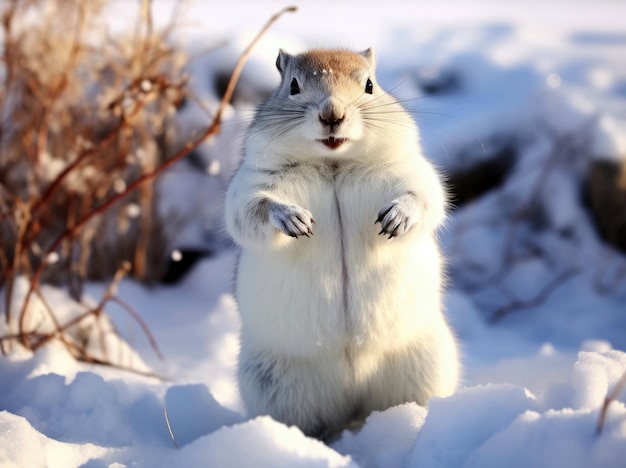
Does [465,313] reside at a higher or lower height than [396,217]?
lower

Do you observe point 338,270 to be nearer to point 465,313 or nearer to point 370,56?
point 370,56

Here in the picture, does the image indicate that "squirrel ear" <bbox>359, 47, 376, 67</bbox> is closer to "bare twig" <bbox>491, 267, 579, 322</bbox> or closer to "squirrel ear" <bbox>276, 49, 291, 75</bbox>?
"squirrel ear" <bbox>276, 49, 291, 75</bbox>

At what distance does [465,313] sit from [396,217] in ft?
6.87

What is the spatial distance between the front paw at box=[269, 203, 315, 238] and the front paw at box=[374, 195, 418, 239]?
178 mm

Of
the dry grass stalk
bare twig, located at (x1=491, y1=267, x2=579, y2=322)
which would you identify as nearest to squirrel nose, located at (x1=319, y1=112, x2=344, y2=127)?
the dry grass stalk

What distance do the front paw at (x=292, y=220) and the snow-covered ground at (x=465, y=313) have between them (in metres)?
0.46

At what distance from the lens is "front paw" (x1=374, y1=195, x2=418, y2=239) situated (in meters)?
1.66

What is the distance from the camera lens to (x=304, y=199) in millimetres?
1810

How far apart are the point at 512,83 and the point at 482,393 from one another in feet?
13.0

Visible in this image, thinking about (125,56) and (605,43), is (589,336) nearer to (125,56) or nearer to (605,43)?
(125,56)

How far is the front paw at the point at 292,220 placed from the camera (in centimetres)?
162

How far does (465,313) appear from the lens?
11.9 ft

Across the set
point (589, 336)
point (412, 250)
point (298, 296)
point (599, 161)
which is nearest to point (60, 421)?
point (298, 296)

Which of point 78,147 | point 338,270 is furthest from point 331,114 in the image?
point 78,147
